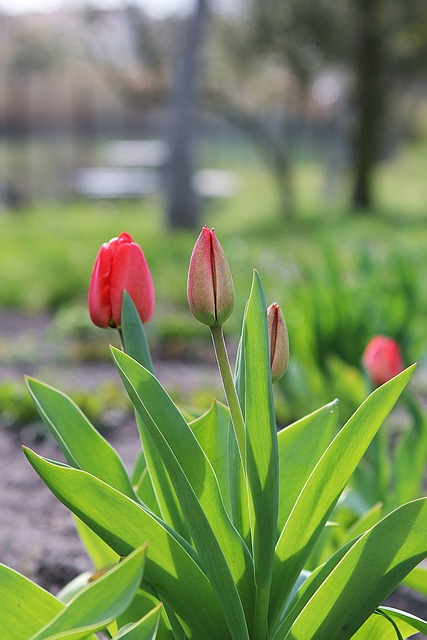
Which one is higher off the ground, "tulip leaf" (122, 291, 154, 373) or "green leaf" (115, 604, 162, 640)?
"tulip leaf" (122, 291, 154, 373)

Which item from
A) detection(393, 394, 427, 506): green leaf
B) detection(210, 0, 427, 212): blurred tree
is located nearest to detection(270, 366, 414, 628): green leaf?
detection(393, 394, 427, 506): green leaf

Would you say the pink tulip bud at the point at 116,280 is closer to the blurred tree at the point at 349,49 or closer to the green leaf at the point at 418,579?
the green leaf at the point at 418,579

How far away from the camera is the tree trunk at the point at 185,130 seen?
9.50 meters

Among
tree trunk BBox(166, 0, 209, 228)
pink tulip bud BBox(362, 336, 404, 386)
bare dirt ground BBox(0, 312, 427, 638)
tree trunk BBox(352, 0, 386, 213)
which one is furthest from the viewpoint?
tree trunk BBox(352, 0, 386, 213)

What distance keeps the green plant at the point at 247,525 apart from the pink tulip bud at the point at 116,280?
0.03 m

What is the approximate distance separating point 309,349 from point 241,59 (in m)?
10.4

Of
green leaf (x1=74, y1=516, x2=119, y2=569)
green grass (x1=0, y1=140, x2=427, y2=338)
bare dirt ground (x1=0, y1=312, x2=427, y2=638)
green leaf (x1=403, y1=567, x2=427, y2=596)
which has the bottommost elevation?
green grass (x1=0, y1=140, x2=427, y2=338)

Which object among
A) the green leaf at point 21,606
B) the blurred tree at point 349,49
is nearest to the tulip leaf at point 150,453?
the green leaf at point 21,606

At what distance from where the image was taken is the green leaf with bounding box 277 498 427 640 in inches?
43.4

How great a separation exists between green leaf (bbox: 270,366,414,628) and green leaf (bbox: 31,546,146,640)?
360 millimetres

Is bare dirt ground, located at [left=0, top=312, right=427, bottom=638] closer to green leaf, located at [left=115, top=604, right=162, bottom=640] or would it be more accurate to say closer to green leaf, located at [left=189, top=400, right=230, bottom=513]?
green leaf, located at [left=189, top=400, right=230, bottom=513]

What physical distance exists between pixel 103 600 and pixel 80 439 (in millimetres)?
467

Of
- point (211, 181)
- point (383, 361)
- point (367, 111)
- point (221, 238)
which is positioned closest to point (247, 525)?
point (383, 361)

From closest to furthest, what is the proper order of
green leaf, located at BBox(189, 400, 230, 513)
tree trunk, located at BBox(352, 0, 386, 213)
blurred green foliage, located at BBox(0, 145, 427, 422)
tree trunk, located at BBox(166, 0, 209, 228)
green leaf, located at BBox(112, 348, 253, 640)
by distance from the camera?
green leaf, located at BBox(112, 348, 253, 640) → green leaf, located at BBox(189, 400, 230, 513) → blurred green foliage, located at BBox(0, 145, 427, 422) → tree trunk, located at BBox(166, 0, 209, 228) → tree trunk, located at BBox(352, 0, 386, 213)
